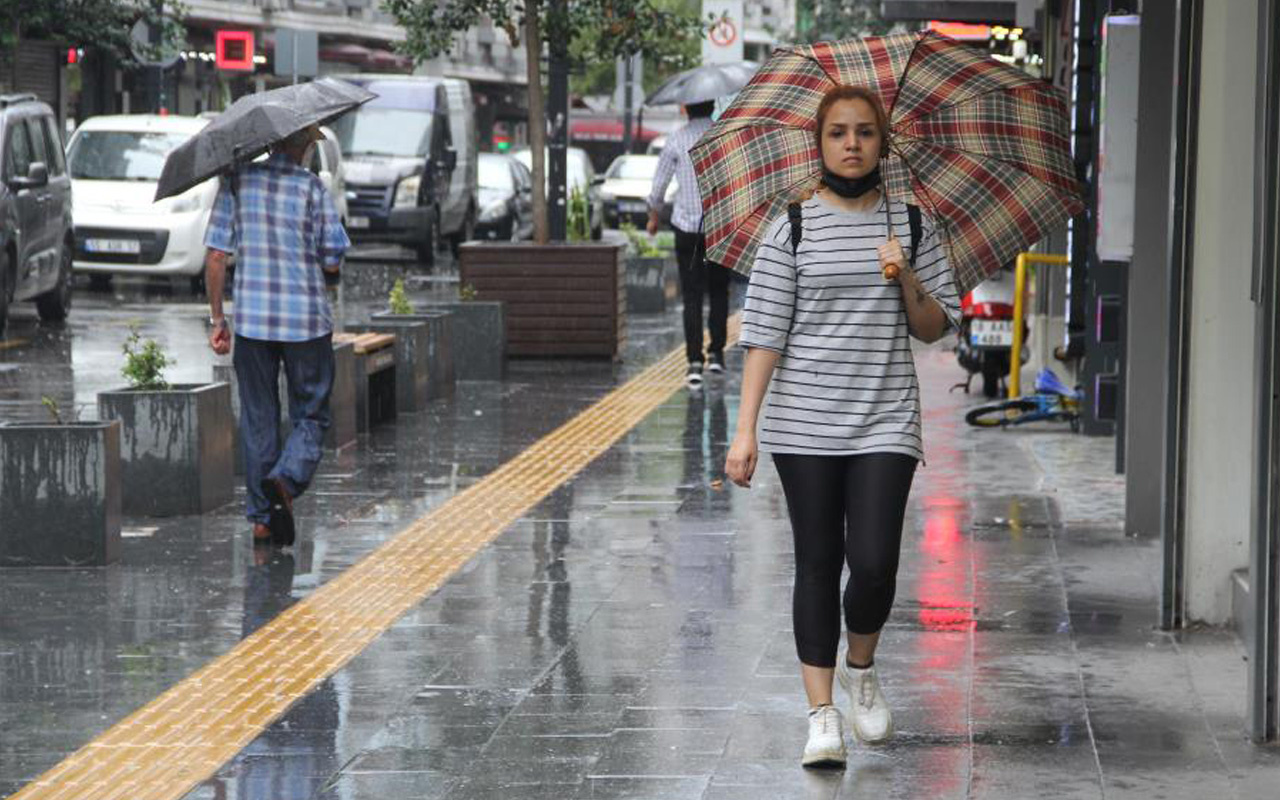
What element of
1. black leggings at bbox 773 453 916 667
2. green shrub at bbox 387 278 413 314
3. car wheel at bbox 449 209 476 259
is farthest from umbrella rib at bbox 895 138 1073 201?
car wheel at bbox 449 209 476 259

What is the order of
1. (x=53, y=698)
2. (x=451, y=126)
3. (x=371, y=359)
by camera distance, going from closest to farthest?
(x=53, y=698) → (x=371, y=359) → (x=451, y=126)

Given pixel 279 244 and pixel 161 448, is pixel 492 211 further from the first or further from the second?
pixel 279 244

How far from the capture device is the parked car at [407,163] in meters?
33.9

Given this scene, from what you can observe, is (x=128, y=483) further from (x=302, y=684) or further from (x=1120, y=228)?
(x=1120, y=228)

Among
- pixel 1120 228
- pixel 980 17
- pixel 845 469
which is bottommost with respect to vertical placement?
pixel 845 469

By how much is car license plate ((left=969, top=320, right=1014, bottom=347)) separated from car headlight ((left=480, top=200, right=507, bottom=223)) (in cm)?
2468

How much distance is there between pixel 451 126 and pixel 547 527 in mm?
26353

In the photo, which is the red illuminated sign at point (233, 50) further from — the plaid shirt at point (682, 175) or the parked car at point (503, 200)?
the plaid shirt at point (682, 175)

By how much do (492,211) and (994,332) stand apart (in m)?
25.1

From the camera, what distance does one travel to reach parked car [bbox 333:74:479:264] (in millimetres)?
33875

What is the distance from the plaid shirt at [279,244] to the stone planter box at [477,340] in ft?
22.7

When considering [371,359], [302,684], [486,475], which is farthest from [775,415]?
[371,359]

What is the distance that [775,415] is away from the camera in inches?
248

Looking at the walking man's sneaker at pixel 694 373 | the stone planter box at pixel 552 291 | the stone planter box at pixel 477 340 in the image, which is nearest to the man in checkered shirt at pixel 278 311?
the walking man's sneaker at pixel 694 373
